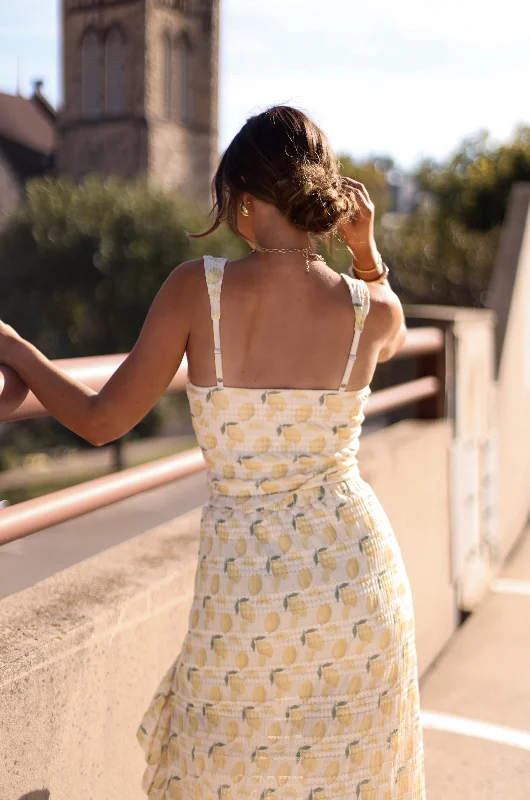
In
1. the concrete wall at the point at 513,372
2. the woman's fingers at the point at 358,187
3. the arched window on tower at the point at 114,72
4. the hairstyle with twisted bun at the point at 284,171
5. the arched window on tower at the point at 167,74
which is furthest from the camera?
the arched window on tower at the point at 167,74

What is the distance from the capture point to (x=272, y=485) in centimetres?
182

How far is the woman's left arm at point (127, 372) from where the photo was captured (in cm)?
174

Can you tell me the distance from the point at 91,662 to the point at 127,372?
0.63m

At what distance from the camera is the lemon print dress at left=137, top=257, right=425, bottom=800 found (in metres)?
1.80

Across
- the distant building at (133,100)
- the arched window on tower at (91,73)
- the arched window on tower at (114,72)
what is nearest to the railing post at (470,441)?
the distant building at (133,100)

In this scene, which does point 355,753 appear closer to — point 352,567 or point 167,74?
point 352,567

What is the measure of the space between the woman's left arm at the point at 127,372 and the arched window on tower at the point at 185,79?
62600mm

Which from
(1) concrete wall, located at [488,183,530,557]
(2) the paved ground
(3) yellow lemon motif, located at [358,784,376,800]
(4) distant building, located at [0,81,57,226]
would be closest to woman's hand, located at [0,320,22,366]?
(3) yellow lemon motif, located at [358,784,376,800]

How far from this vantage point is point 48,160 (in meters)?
62.2

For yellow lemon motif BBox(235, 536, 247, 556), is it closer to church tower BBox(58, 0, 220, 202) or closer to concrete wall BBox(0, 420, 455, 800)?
concrete wall BBox(0, 420, 455, 800)

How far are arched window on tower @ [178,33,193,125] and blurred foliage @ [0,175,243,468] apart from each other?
24824mm

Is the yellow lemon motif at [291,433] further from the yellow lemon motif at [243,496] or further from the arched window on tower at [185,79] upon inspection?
the arched window on tower at [185,79]

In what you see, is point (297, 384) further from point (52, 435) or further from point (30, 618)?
point (52, 435)

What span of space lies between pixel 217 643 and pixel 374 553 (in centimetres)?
33
